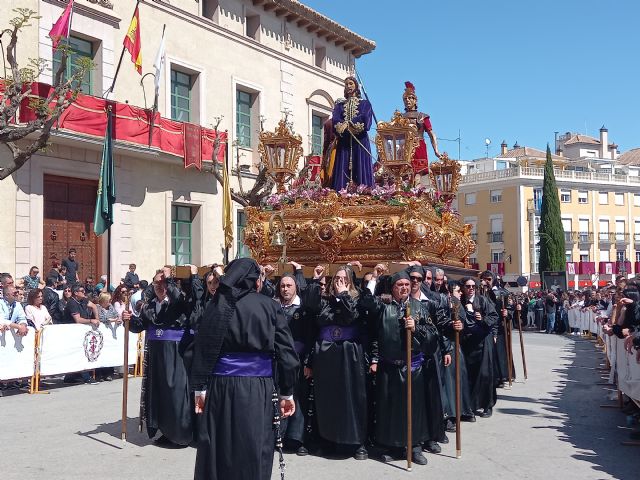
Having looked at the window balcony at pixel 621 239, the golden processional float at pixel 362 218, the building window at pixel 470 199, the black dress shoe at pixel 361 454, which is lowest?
the black dress shoe at pixel 361 454

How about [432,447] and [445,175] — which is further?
[445,175]

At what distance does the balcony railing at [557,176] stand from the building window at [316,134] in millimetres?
33503

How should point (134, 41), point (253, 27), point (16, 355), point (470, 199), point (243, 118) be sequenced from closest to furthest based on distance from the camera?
point (16, 355) < point (134, 41) < point (243, 118) < point (253, 27) < point (470, 199)

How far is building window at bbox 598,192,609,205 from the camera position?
2438 inches

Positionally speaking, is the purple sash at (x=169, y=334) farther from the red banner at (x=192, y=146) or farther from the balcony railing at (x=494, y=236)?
the balcony railing at (x=494, y=236)

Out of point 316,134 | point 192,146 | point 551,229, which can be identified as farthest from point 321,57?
point 551,229

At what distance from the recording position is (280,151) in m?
10.7

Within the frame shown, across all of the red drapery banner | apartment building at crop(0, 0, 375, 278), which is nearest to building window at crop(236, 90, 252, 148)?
apartment building at crop(0, 0, 375, 278)

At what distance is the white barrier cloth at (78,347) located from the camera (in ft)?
38.7

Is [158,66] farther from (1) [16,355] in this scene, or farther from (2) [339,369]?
(2) [339,369]

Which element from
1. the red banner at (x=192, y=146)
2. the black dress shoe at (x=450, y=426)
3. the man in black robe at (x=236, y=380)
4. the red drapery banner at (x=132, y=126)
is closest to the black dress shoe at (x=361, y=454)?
the black dress shoe at (x=450, y=426)

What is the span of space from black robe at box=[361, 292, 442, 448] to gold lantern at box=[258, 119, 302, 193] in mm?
4184

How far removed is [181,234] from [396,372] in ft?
50.8

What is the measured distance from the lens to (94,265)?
18984 millimetres
